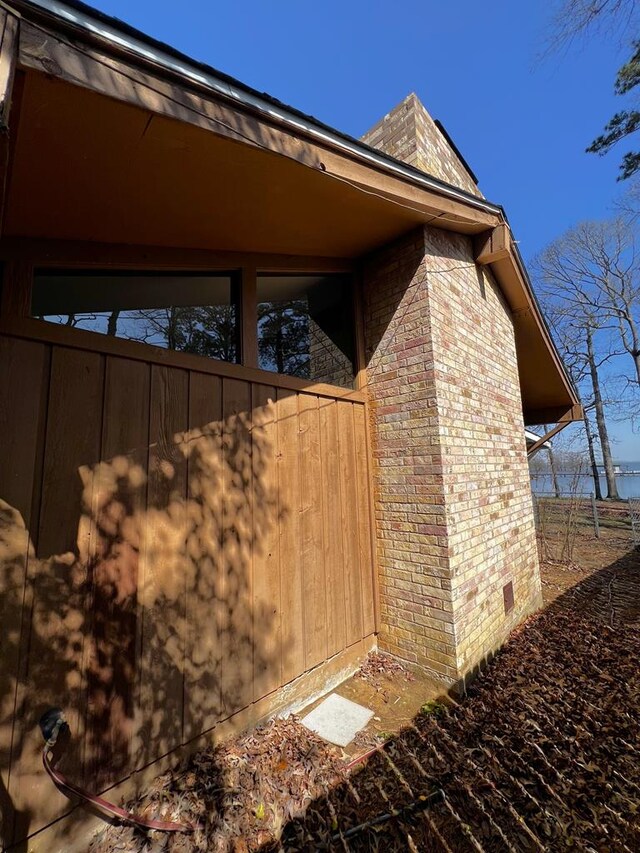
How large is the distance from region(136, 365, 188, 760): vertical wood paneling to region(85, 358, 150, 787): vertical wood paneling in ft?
0.19

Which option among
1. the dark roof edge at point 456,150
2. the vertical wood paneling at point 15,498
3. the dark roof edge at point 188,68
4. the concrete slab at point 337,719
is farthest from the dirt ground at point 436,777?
the dark roof edge at point 456,150

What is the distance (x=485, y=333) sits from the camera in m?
4.81

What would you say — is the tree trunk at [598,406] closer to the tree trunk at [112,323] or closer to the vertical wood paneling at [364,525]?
the vertical wood paneling at [364,525]

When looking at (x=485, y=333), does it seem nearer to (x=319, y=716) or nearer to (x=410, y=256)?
(x=410, y=256)

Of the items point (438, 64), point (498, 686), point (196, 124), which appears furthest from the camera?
point (438, 64)

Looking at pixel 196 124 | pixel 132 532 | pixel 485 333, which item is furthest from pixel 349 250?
pixel 132 532

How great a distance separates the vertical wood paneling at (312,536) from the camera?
316cm

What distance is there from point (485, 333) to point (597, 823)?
435cm

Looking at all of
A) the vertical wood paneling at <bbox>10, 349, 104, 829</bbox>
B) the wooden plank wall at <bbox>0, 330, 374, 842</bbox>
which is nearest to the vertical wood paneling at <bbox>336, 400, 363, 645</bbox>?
the wooden plank wall at <bbox>0, 330, 374, 842</bbox>

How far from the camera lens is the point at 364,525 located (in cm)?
379

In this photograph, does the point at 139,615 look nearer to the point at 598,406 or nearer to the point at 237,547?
the point at 237,547

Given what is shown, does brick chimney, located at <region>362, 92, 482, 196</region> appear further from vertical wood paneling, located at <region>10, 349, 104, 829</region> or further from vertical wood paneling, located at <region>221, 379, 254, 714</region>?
vertical wood paneling, located at <region>10, 349, 104, 829</region>

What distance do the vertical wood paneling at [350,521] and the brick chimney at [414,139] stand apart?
3.09 meters

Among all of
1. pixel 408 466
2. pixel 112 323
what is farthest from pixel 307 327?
pixel 112 323
